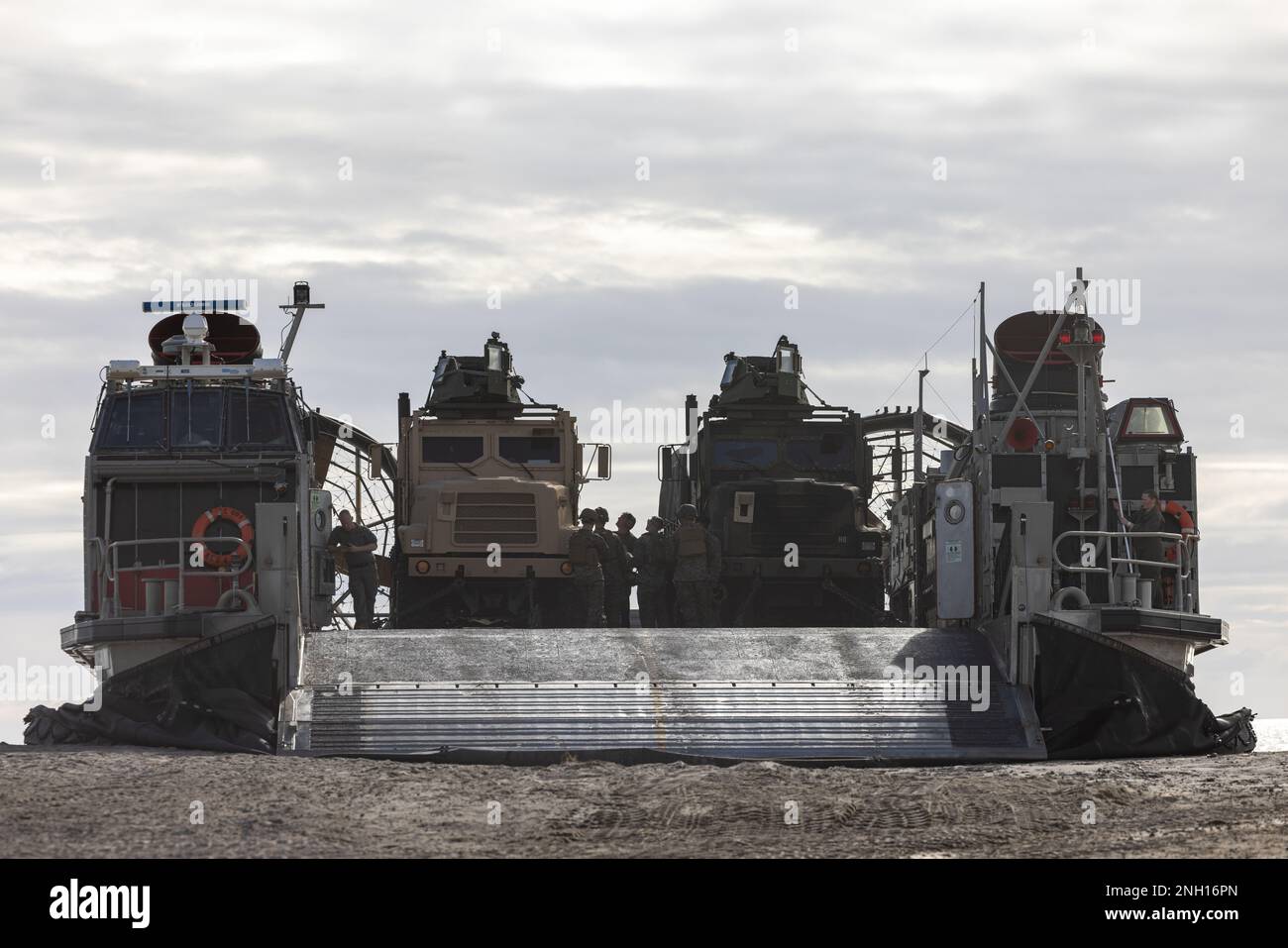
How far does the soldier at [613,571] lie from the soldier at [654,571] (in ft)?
0.55

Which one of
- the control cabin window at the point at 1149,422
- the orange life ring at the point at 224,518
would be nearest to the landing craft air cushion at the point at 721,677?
the orange life ring at the point at 224,518

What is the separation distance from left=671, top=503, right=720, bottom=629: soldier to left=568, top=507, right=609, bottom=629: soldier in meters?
0.88

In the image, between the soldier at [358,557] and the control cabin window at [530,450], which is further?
the control cabin window at [530,450]

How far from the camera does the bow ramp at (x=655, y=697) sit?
15.9 meters

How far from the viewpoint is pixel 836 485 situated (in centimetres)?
2491

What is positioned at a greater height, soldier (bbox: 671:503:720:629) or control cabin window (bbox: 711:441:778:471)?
control cabin window (bbox: 711:441:778:471)

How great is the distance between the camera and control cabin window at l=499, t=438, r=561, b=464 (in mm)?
24656

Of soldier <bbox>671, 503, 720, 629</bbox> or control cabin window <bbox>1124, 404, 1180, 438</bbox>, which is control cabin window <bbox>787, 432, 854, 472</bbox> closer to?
soldier <bbox>671, 503, 720, 629</bbox>

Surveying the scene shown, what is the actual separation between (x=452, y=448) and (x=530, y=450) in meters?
0.94

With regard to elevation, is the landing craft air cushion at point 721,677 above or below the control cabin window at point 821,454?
below

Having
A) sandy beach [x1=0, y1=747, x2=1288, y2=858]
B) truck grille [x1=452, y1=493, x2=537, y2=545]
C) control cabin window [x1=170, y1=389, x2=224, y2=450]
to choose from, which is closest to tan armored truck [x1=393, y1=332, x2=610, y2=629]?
truck grille [x1=452, y1=493, x2=537, y2=545]

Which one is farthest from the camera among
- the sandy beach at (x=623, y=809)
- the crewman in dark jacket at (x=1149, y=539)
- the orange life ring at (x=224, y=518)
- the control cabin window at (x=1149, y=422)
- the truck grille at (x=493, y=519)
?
the control cabin window at (x=1149, y=422)

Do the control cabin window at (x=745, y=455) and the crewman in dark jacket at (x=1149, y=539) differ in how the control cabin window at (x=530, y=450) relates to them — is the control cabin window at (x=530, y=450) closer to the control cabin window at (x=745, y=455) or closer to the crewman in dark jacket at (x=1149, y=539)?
the control cabin window at (x=745, y=455)

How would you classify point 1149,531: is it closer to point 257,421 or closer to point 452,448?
point 452,448
